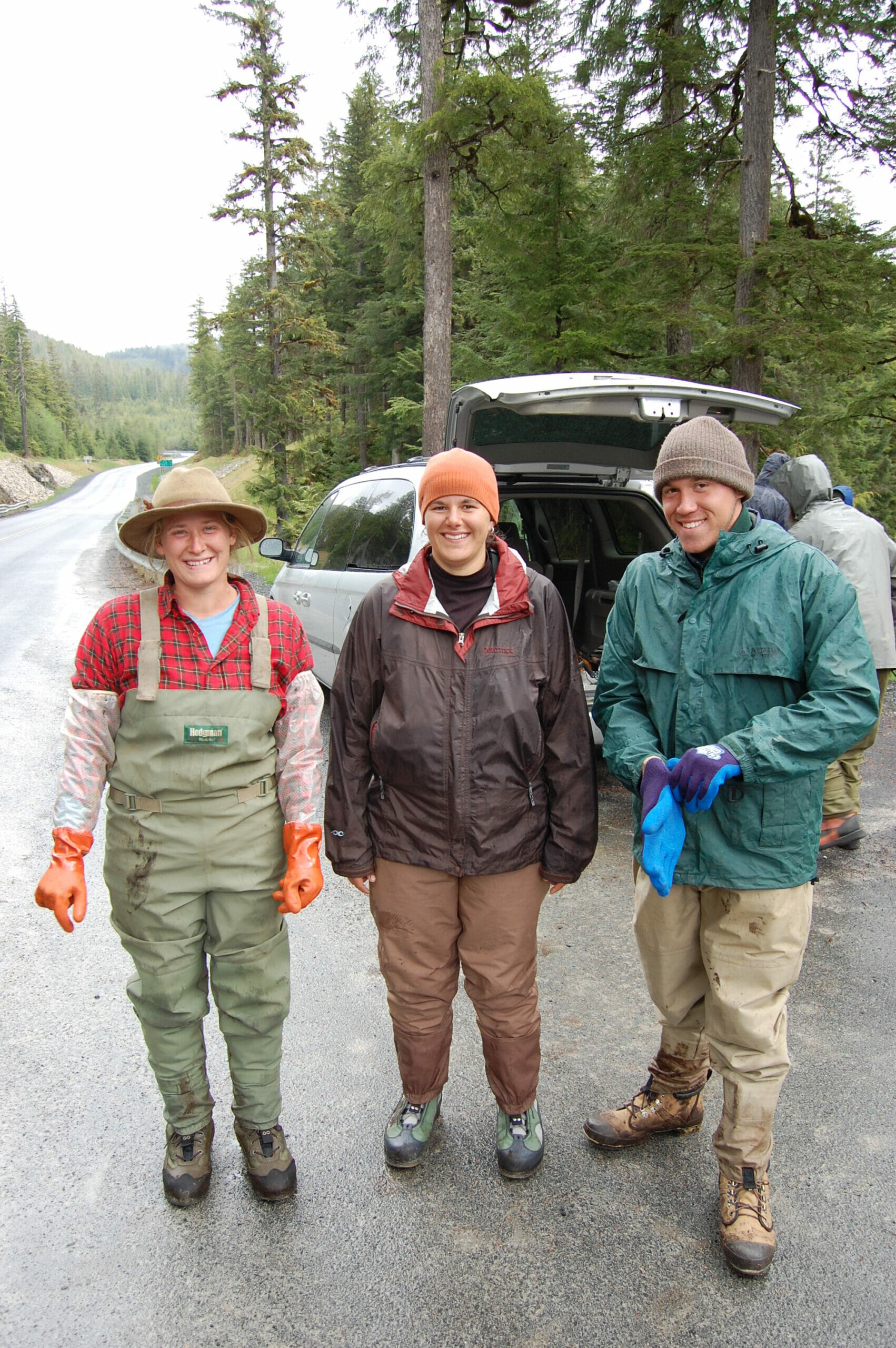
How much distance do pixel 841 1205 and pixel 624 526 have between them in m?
4.63

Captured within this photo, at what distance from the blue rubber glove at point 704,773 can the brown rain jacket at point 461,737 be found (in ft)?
1.13

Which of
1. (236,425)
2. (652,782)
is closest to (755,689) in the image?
(652,782)

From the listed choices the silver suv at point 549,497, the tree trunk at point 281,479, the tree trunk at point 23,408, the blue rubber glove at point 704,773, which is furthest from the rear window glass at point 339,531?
the tree trunk at point 23,408

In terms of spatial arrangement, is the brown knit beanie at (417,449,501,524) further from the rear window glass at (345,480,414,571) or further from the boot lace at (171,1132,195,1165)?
the rear window glass at (345,480,414,571)

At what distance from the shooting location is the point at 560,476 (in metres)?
5.01

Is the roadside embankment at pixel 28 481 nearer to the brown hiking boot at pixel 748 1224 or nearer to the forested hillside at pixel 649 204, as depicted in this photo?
the forested hillside at pixel 649 204

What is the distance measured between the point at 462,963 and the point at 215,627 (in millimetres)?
1198

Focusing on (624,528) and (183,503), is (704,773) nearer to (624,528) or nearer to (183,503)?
(183,503)

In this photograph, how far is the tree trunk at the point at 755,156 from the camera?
8838 mm

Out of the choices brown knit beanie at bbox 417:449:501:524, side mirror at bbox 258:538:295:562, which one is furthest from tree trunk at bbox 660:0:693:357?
brown knit beanie at bbox 417:449:501:524

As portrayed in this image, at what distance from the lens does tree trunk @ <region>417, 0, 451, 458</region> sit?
34.3 ft

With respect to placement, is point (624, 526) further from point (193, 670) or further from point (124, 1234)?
point (124, 1234)

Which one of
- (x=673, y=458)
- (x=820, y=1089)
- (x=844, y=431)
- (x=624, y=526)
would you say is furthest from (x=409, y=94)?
(x=820, y=1089)

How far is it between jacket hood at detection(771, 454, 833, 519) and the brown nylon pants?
3048 millimetres
